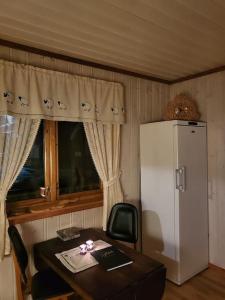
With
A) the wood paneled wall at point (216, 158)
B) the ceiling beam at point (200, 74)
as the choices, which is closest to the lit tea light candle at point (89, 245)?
the wood paneled wall at point (216, 158)

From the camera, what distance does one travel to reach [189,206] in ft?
9.27

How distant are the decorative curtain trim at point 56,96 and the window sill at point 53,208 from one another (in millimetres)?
925

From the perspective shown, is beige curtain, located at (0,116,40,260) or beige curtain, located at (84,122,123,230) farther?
beige curtain, located at (84,122,123,230)

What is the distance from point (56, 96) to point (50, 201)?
3.72ft

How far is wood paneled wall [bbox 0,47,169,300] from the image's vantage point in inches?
87.0

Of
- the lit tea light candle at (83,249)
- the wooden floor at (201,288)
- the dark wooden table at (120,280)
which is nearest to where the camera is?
the dark wooden table at (120,280)

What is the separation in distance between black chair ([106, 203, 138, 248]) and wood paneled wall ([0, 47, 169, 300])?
0.19 metres

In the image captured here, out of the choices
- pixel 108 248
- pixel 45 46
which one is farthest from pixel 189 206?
pixel 45 46

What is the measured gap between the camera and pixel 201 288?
2686mm

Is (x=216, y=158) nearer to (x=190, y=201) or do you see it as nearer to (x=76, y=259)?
(x=190, y=201)

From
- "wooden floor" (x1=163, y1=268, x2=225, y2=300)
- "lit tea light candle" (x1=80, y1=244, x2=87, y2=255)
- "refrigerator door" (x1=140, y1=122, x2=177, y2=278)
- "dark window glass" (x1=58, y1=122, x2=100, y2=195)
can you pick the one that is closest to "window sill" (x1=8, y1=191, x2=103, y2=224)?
"dark window glass" (x1=58, y1=122, x2=100, y2=195)

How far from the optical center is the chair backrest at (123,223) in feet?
8.57

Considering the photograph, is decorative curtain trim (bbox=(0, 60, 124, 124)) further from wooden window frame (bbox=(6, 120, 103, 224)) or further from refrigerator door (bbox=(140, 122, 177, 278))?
refrigerator door (bbox=(140, 122, 177, 278))

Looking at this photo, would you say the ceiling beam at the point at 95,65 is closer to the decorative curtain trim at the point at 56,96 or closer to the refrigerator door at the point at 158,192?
the decorative curtain trim at the point at 56,96
